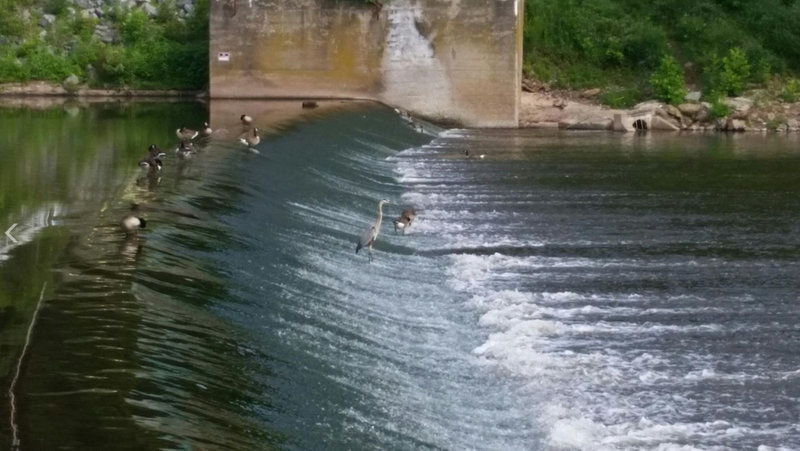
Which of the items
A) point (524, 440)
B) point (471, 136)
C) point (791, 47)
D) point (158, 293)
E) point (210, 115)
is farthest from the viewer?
point (791, 47)

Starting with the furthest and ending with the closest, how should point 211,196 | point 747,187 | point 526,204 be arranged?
point 747,187, point 526,204, point 211,196

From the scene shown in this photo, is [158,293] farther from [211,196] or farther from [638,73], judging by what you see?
[638,73]

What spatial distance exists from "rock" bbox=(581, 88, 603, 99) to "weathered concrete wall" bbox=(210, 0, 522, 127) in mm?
4442

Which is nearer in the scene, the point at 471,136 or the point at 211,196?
the point at 211,196

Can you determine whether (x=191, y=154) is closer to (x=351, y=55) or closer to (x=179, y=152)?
(x=179, y=152)

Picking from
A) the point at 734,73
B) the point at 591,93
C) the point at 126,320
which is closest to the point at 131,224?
the point at 126,320

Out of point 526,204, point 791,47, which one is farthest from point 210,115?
point 791,47

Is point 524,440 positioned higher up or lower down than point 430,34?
lower down

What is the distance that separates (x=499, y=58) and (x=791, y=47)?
37.3 ft

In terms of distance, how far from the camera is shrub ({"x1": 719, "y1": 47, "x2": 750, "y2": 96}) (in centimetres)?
3812

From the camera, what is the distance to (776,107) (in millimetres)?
38250

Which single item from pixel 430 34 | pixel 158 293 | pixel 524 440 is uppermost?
pixel 430 34

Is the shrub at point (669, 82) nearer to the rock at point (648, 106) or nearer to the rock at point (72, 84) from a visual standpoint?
the rock at point (648, 106)

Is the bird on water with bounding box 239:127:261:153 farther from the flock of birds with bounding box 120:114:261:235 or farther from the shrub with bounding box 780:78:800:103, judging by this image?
the shrub with bounding box 780:78:800:103
